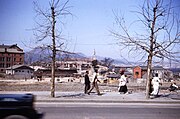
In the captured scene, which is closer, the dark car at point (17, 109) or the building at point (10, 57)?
the dark car at point (17, 109)

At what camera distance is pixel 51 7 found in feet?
51.7

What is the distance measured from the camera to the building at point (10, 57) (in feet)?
339

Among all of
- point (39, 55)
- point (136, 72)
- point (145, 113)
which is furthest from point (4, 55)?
point (145, 113)

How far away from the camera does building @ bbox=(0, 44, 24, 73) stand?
10344 centimetres

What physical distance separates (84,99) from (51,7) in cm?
586

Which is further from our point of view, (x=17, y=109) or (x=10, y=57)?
(x=10, y=57)

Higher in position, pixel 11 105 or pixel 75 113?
pixel 11 105

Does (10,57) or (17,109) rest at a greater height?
(10,57)

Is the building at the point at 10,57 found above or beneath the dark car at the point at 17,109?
above

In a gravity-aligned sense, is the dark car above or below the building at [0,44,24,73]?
below

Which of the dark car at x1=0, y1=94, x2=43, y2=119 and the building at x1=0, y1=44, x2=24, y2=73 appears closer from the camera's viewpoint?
the dark car at x1=0, y1=94, x2=43, y2=119

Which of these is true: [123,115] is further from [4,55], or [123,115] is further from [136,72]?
[4,55]

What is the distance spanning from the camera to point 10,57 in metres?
107

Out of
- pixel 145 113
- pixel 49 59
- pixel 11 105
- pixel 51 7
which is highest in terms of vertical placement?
pixel 51 7
